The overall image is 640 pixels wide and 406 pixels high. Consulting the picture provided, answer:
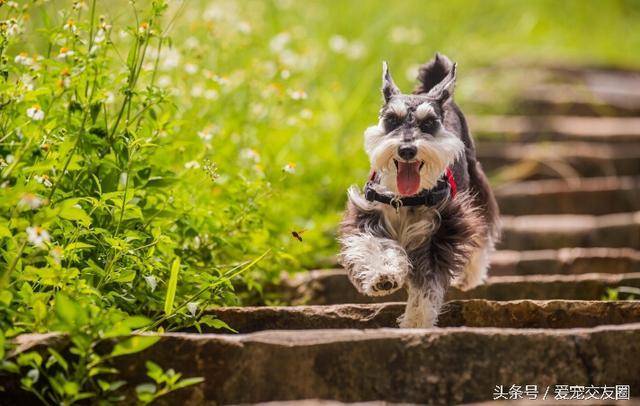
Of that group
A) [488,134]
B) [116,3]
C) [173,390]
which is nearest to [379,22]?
[488,134]

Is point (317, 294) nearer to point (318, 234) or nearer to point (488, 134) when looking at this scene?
point (318, 234)

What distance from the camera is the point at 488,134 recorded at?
25.0 ft

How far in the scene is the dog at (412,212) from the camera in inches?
131

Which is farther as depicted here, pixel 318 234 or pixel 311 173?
pixel 311 173

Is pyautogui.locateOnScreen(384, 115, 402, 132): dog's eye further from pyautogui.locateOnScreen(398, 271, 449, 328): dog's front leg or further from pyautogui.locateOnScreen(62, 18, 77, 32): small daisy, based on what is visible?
pyautogui.locateOnScreen(62, 18, 77, 32): small daisy

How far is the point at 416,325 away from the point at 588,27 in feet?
33.5

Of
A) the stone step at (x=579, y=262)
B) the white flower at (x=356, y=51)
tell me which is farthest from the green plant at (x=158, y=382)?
the white flower at (x=356, y=51)

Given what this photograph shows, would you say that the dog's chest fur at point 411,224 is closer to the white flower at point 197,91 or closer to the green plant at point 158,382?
the green plant at point 158,382

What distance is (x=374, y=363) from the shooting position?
2.76 metres

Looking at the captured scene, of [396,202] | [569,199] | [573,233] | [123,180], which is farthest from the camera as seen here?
[569,199]

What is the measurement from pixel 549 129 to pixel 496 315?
185 inches

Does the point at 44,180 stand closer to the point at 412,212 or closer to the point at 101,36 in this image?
the point at 101,36

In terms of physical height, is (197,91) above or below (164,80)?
below

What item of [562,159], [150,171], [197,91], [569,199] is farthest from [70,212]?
[562,159]
